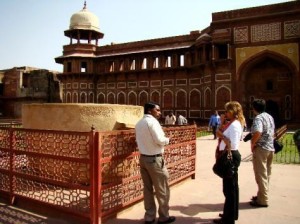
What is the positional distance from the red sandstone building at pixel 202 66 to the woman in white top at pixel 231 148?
18.2 meters

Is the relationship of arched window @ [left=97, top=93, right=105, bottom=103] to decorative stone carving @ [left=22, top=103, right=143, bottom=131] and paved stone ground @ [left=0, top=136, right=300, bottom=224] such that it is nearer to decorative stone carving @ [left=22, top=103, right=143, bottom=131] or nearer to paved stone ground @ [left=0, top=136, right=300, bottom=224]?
paved stone ground @ [left=0, top=136, right=300, bottom=224]

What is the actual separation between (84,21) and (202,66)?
43.2 feet

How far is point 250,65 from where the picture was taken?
21375mm

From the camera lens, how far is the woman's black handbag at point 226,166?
360 cm

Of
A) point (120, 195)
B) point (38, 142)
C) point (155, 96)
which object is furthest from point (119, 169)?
point (155, 96)

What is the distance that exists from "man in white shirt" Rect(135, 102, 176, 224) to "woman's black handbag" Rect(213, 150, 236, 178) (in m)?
0.68

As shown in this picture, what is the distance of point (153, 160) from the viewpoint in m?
3.55

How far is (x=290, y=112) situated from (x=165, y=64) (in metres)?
10.7

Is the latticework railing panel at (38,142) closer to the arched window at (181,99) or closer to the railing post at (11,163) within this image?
the railing post at (11,163)

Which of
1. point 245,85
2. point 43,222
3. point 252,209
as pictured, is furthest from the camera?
point 245,85

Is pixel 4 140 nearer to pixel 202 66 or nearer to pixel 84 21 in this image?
pixel 202 66

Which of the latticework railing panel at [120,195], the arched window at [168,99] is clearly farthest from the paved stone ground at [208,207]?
the arched window at [168,99]

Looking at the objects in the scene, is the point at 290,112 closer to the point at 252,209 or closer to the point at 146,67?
the point at 146,67

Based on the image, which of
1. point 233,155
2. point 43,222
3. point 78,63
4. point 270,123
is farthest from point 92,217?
point 78,63
